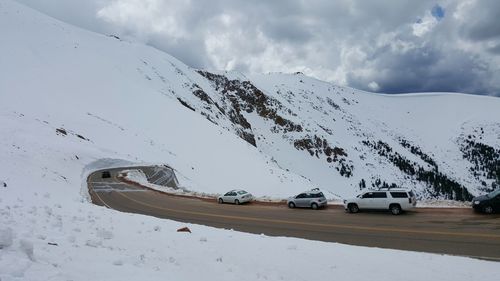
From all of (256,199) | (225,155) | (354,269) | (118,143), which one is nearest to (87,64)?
(118,143)

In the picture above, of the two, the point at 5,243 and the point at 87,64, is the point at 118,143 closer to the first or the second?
the point at 87,64

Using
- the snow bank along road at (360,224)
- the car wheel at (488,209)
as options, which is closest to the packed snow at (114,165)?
the snow bank along road at (360,224)

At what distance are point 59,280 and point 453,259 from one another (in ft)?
Answer: 38.1

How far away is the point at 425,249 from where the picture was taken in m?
14.7

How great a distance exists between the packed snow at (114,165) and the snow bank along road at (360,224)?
7.38 ft

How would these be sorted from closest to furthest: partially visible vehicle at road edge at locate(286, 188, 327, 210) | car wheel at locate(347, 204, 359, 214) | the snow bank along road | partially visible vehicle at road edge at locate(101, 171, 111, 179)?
the snow bank along road, car wheel at locate(347, 204, 359, 214), partially visible vehicle at road edge at locate(286, 188, 327, 210), partially visible vehicle at road edge at locate(101, 171, 111, 179)

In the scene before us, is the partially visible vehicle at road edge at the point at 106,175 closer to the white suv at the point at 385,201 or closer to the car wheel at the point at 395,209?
the white suv at the point at 385,201

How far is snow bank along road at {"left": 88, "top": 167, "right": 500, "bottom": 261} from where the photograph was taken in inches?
605

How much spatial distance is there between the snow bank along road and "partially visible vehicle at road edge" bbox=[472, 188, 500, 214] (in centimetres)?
58

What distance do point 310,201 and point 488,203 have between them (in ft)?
35.9

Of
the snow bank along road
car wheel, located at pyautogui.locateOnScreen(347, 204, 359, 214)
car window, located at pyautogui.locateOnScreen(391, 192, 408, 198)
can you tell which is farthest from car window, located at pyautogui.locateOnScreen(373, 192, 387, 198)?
car wheel, located at pyautogui.locateOnScreen(347, 204, 359, 214)

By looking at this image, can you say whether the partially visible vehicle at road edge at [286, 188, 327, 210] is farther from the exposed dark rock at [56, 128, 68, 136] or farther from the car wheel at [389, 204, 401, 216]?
the exposed dark rock at [56, 128, 68, 136]

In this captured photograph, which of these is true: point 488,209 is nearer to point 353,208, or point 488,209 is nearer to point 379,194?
point 379,194

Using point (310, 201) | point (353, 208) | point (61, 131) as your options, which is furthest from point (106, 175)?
point (353, 208)
